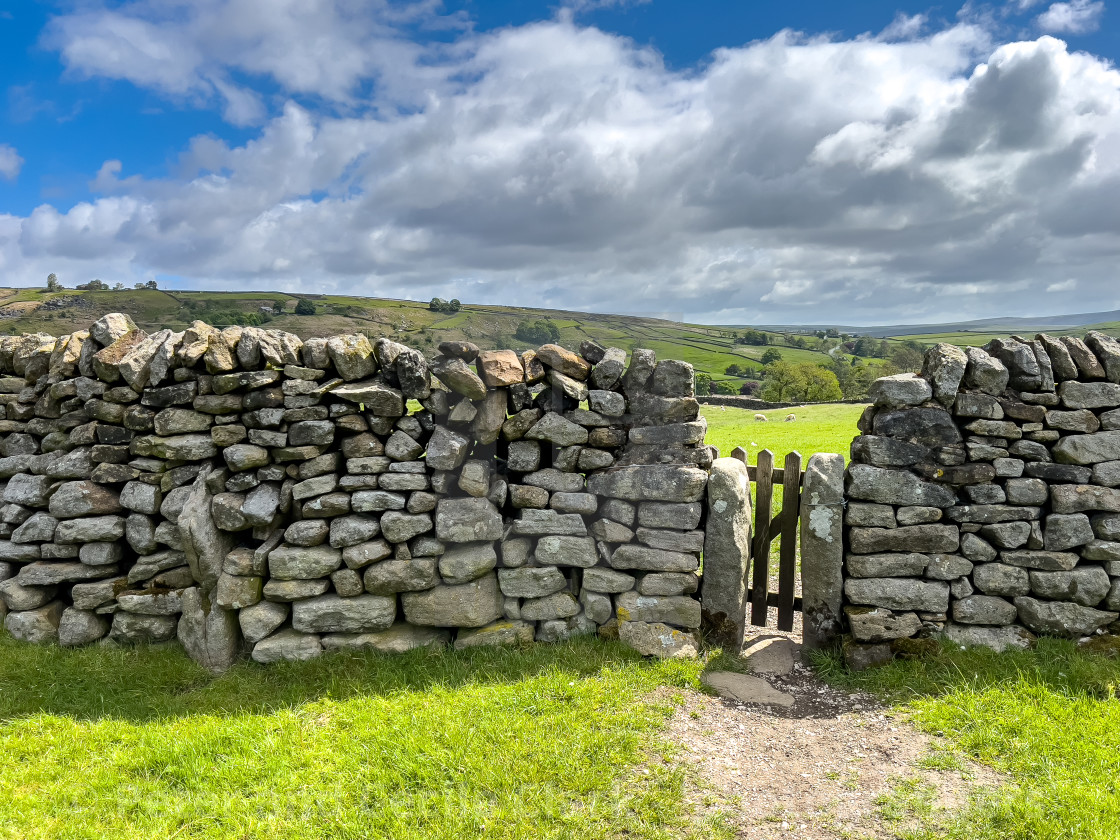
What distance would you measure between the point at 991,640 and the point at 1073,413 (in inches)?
105

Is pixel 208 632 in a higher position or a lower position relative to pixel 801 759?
higher

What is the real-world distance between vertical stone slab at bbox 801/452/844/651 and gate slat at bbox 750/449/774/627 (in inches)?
22.8

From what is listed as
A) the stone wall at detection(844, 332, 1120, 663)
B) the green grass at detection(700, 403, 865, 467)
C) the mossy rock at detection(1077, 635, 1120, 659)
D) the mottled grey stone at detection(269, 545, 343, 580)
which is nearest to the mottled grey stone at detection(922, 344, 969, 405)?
the stone wall at detection(844, 332, 1120, 663)

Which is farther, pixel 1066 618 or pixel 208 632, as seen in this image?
pixel 208 632

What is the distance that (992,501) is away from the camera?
6.94m

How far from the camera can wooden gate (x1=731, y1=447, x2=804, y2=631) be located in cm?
777

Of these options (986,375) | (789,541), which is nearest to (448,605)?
(789,541)

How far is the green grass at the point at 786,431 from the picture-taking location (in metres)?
19.7

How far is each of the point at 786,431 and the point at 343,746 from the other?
75.1ft

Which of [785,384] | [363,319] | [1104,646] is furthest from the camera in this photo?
[363,319]

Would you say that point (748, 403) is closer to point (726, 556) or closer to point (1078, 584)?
point (1078, 584)

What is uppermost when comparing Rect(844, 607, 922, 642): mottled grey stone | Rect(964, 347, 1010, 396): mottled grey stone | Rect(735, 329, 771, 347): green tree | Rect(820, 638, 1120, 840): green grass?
Rect(735, 329, 771, 347): green tree

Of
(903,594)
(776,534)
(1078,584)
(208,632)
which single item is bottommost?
(208,632)

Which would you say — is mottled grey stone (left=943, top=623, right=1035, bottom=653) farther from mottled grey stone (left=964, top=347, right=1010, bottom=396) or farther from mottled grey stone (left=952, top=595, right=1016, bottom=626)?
mottled grey stone (left=964, top=347, right=1010, bottom=396)
